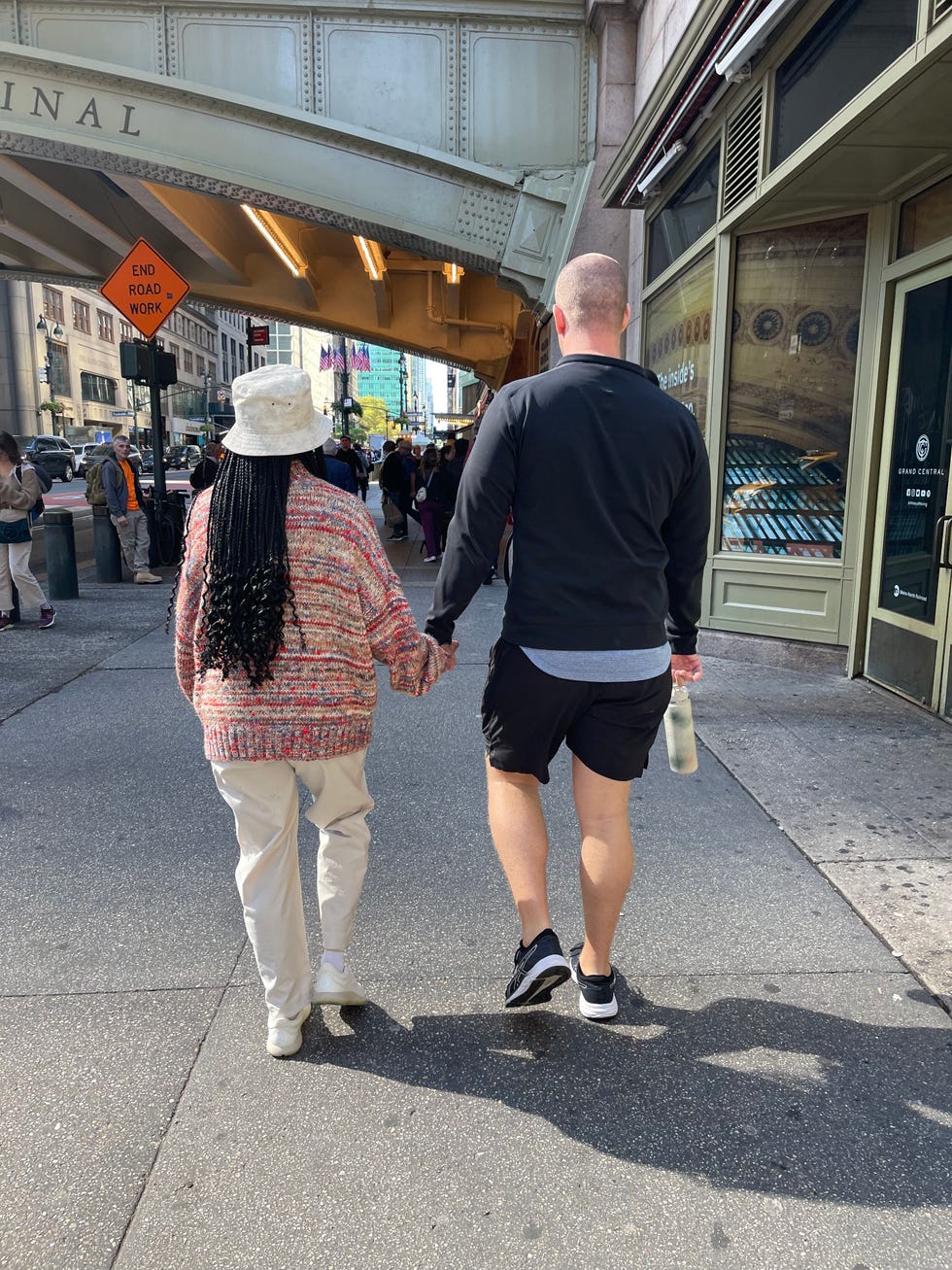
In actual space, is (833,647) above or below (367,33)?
below

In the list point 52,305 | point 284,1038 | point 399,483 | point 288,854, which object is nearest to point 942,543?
point 288,854

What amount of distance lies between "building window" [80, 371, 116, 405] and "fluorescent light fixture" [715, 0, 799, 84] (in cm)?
7020

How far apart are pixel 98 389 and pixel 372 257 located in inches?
2532

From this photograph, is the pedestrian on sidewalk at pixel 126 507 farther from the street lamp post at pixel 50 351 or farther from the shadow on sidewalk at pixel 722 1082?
the street lamp post at pixel 50 351

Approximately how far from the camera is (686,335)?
26.3 ft

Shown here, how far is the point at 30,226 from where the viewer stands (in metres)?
15.3

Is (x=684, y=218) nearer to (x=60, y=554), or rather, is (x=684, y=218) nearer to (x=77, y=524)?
(x=60, y=554)

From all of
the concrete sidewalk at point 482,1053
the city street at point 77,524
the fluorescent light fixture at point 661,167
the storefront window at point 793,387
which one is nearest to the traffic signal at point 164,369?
the city street at point 77,524

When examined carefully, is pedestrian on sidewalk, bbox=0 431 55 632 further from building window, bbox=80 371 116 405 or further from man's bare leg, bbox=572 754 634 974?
building window, bbox=80 371 116 405

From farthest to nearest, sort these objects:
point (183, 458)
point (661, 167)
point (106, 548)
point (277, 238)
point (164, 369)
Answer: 1. point (183, 458)
2. point (277, 238)
3. point (164, 369)
4. point (106, 548)
5. point (661, 167)

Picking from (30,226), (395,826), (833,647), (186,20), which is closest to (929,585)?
(833,647)

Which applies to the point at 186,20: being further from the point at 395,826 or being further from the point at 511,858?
the point at 511,858

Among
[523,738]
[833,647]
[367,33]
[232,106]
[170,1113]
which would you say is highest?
[367,33]

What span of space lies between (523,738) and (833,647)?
4868mm
